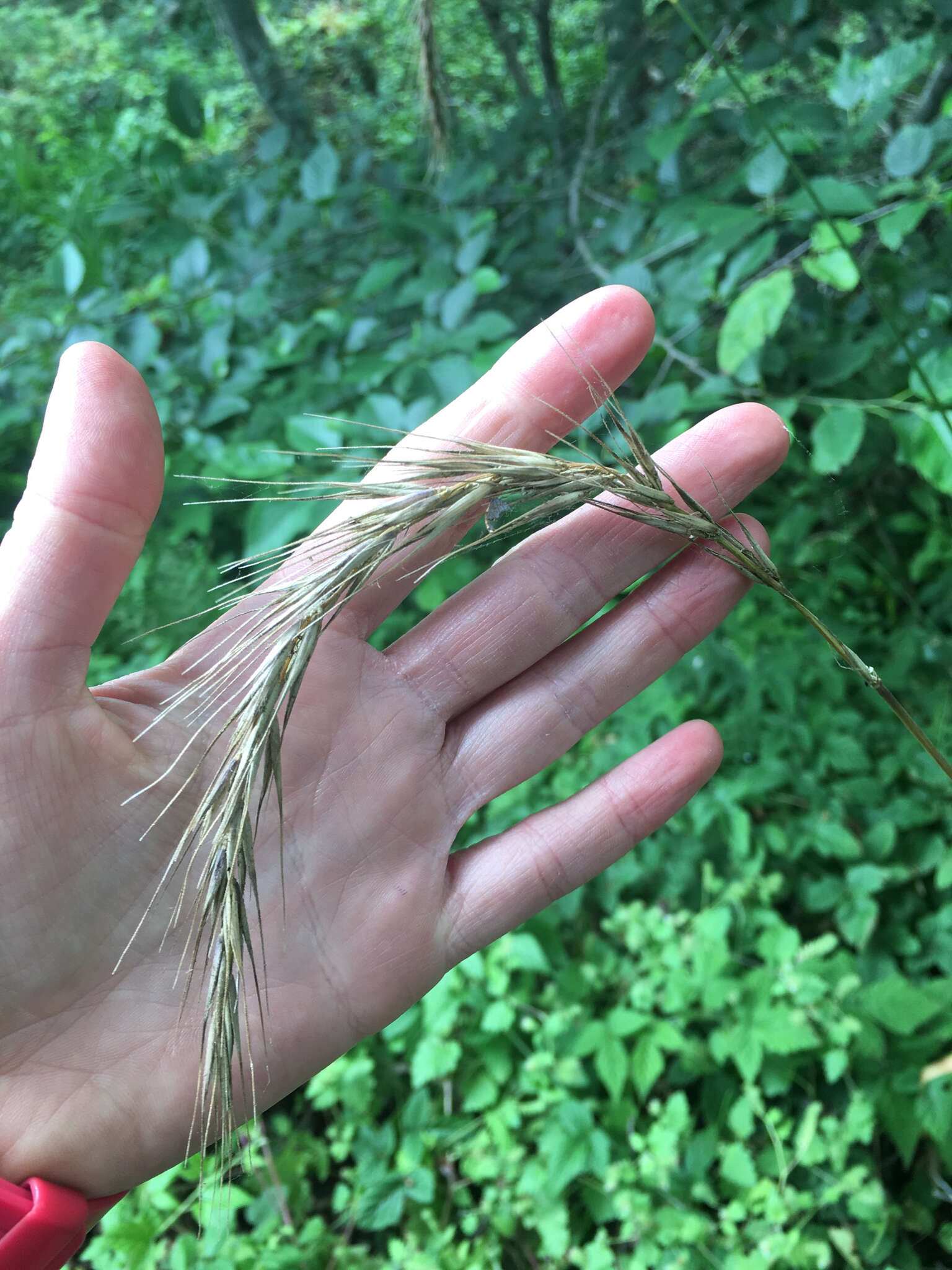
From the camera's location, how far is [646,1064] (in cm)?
192

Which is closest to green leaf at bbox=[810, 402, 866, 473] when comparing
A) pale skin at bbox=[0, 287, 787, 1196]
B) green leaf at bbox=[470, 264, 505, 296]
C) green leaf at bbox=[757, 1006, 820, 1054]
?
pale skin at bbox=[0, 287, 787, 1196]

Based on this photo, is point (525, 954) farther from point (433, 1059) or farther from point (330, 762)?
point (330, 762)

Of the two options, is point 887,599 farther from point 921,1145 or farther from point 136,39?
point 136,39

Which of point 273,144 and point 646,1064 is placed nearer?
point 646,1064

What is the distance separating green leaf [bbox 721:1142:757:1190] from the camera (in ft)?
5.94

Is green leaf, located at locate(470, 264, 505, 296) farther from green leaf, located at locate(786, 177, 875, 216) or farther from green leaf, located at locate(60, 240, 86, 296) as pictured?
green leaf, located at locate(60, 240, 86, 296)

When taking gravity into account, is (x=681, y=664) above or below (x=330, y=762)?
below

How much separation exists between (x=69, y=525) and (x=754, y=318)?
1406mm

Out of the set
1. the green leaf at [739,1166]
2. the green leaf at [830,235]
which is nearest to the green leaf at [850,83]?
the green leaf at [830,235]

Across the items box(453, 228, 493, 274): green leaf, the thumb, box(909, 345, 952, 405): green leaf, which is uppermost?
the thumb

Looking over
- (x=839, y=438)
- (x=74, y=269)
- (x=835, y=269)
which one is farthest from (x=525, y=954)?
(x=74, y=269)

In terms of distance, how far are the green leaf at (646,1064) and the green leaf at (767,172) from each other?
1.93 m

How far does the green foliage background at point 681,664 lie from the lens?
5.97ft

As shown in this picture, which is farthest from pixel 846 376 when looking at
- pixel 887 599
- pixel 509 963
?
pixel 509 963
